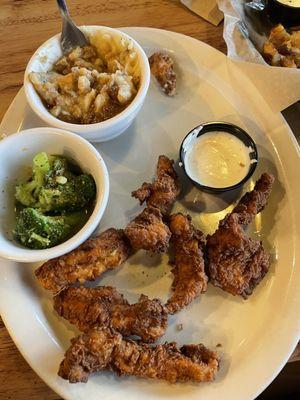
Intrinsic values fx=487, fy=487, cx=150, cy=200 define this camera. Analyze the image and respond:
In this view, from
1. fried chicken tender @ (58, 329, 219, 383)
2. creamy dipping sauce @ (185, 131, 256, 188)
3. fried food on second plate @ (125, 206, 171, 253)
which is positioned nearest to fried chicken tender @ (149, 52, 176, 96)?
creamy dipping sauce @ (185, 131, 256, 188)

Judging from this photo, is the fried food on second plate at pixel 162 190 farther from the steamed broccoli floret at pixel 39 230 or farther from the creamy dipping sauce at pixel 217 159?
the steamed broccoli floret at pixel 39 230

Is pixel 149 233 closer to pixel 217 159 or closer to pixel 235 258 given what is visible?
pixel 235 258

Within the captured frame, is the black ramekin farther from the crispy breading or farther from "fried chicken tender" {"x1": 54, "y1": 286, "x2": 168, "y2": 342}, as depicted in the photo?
"fried chicken tender" {"x1": 54, "y1": 286, "x2": 168, "y2": 342}

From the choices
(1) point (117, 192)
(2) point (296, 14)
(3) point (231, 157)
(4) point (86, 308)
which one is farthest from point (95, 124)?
(2) point (296, 14)

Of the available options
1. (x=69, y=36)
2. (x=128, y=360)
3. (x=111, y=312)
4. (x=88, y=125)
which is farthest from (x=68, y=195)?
(x=69, y=36)

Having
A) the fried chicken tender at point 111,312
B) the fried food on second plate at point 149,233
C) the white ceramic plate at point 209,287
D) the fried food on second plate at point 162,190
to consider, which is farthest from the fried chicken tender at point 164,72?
the fried chicken tender at point 111,312

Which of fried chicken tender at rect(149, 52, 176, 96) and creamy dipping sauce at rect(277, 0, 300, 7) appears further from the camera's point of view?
creamy dipping sauce at rect(277, 0, 300, 7)
